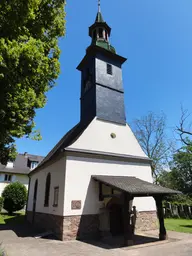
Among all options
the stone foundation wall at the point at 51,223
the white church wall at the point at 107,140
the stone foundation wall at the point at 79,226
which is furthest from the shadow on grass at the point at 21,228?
the white church wall at the point at 107,140

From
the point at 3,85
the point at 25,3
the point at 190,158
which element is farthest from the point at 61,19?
the point at 190,158

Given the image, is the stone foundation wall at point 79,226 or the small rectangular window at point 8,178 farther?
the small rectangular window at point 8,178

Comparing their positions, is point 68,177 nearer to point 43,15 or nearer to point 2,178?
point 43,15

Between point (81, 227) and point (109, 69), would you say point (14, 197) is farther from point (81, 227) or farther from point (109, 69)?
point (109, 69)

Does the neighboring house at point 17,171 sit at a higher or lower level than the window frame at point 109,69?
lower

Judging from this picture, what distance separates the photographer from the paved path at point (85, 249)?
708 cm

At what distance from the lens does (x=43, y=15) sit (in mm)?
7969

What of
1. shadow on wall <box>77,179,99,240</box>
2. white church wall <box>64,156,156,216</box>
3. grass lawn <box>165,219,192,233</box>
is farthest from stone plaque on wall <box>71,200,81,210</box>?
grass lawn <box>165,219,192,233</box>

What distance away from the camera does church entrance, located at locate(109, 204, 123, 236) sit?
10789 mm

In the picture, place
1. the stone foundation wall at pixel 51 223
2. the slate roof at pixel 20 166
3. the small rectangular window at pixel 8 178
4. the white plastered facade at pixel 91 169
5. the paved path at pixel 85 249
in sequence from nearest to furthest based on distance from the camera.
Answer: the paved path at pixel 85 249 < the stone foundation wall at pixel 51 223 < the white plastered facade at pixel 91 169 < the small rectangular window at pixel 8 178 < the slate roof at pixel 20 166

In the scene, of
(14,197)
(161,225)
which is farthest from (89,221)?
(14,197)

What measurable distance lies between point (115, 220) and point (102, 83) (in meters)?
9.75

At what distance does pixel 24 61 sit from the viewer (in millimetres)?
6562

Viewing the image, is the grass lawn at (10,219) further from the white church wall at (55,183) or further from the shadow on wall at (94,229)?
the shadow on wall at (94,229)
